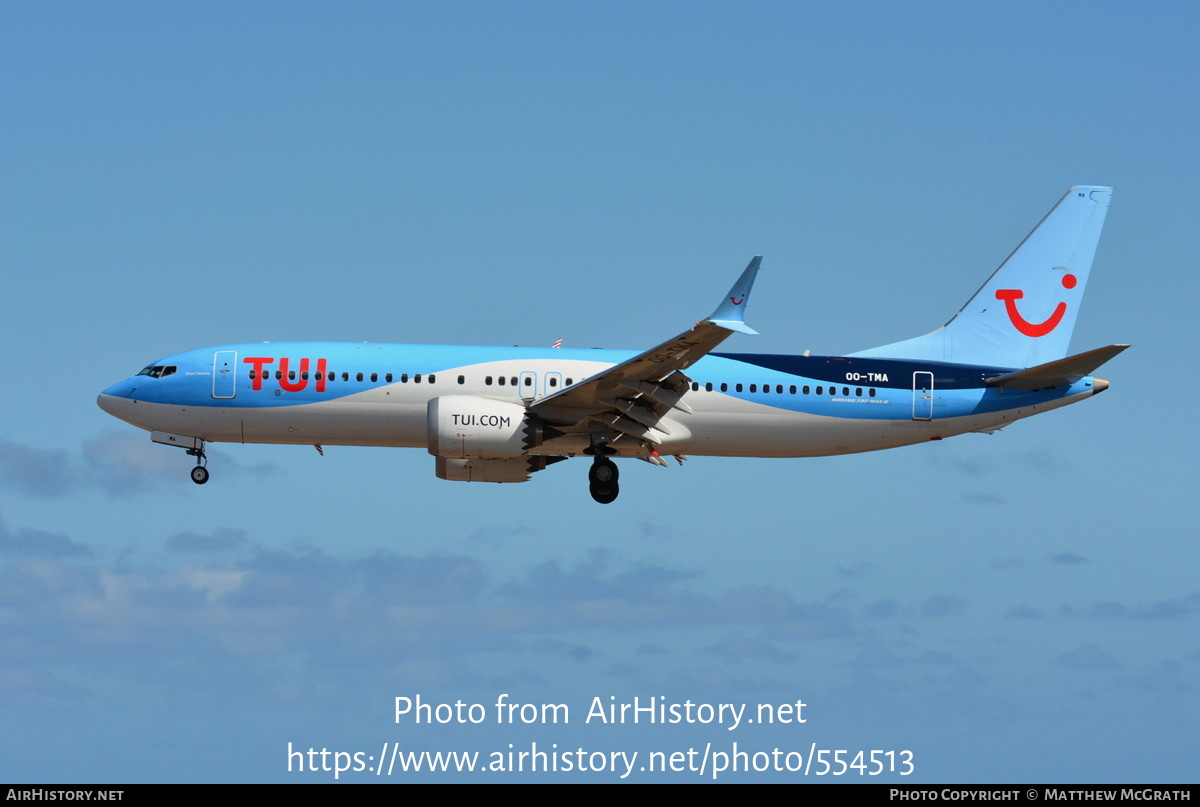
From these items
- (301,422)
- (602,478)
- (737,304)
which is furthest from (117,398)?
(737,304)

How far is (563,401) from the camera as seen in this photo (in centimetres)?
4078

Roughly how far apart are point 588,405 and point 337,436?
696 cm

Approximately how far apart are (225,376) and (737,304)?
14.8 metres

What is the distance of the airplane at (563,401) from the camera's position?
134ft

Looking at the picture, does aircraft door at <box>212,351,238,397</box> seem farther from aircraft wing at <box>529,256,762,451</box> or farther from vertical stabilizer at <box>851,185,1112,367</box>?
vertical stabilizer at <box>851,185,1112,367</box>

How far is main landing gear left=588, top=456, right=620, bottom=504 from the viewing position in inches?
1670

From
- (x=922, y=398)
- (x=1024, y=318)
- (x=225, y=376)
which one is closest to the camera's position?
(x=225, y=376)

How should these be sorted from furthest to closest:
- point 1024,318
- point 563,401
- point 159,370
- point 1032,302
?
1. point 1032,302
2. point 1024,318
3. point 159,370
4. point 563,401

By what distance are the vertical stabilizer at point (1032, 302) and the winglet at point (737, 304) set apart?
1015cm

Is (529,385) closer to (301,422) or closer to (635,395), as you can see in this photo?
(635,395)

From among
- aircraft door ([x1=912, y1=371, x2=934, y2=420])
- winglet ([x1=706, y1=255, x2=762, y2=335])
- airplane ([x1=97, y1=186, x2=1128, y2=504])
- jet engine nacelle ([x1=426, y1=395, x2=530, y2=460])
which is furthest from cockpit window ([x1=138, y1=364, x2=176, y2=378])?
aircraft door ([x1=912, y1=371, x2=934, y2=420])

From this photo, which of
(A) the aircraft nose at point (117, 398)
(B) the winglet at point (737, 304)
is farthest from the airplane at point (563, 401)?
(B) the winglet at point (737, 304)

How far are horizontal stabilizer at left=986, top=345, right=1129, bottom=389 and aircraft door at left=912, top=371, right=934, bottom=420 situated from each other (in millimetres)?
1769

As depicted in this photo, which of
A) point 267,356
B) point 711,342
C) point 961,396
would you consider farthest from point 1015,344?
point 267,356
